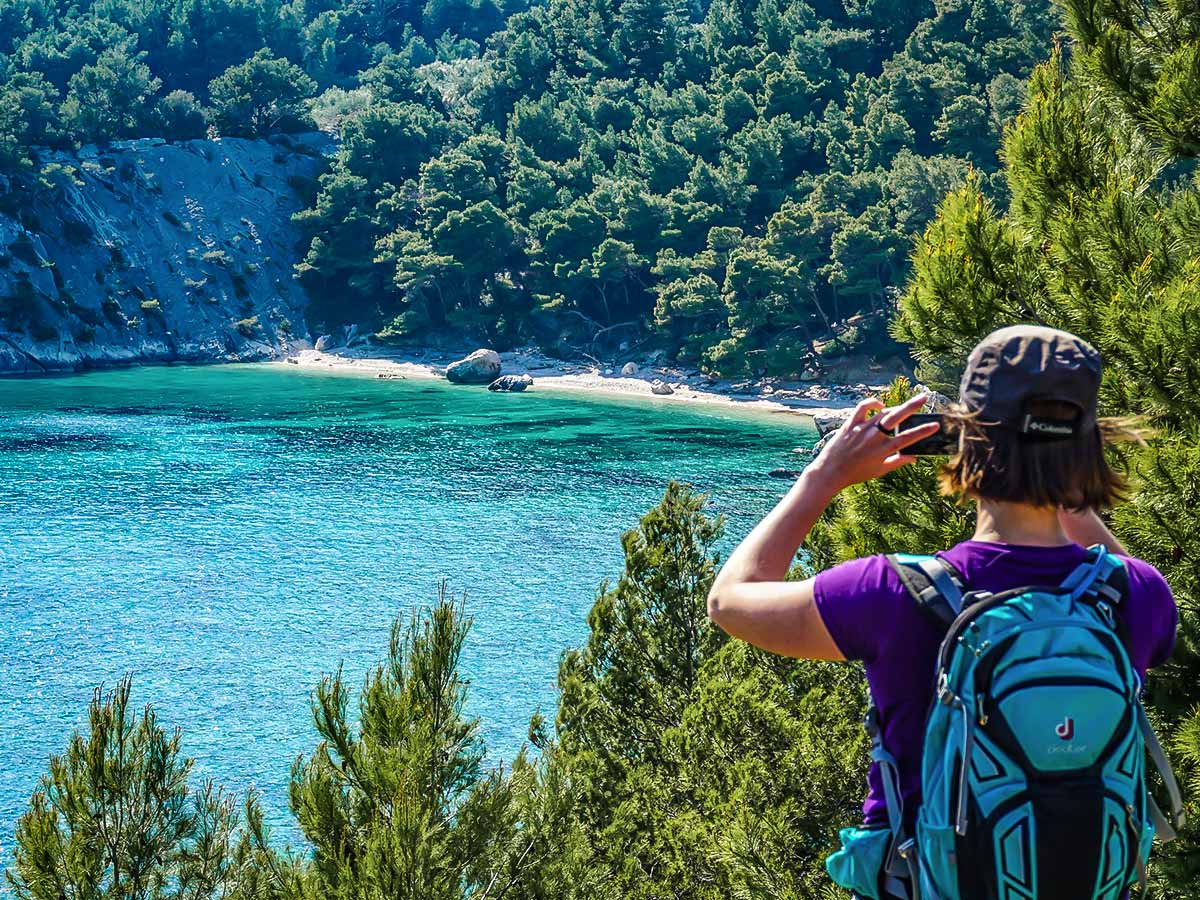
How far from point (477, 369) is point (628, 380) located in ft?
26.3

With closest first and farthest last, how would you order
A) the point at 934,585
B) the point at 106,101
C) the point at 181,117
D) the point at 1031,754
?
the point at 1031,754 → the point at 934,585 → the point at 106,101 → the point at 181,117

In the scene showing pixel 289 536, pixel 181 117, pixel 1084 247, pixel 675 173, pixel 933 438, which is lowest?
pixel 289 536

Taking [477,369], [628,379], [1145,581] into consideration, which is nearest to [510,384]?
[477,369]

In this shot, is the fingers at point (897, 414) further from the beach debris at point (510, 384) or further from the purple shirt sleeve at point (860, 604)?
the beach debris at point (510, 384)

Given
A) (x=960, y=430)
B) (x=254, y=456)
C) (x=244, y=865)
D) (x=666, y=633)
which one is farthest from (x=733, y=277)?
(x=960, y=430)

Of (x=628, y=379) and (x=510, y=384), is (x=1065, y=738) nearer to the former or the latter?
(x=628, y=379)

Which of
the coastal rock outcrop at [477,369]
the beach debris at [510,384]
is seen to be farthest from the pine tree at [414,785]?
the coastal rock outcrop at [477,369]

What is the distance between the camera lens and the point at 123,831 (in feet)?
21.6

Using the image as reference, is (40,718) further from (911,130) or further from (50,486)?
(911,130)

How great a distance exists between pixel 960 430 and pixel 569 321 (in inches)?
2247

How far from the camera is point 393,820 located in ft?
19.9

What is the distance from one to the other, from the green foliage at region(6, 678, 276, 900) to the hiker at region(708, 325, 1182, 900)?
17.2 feet

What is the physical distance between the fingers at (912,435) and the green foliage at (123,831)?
209 inches

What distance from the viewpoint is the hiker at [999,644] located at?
1612 mm
